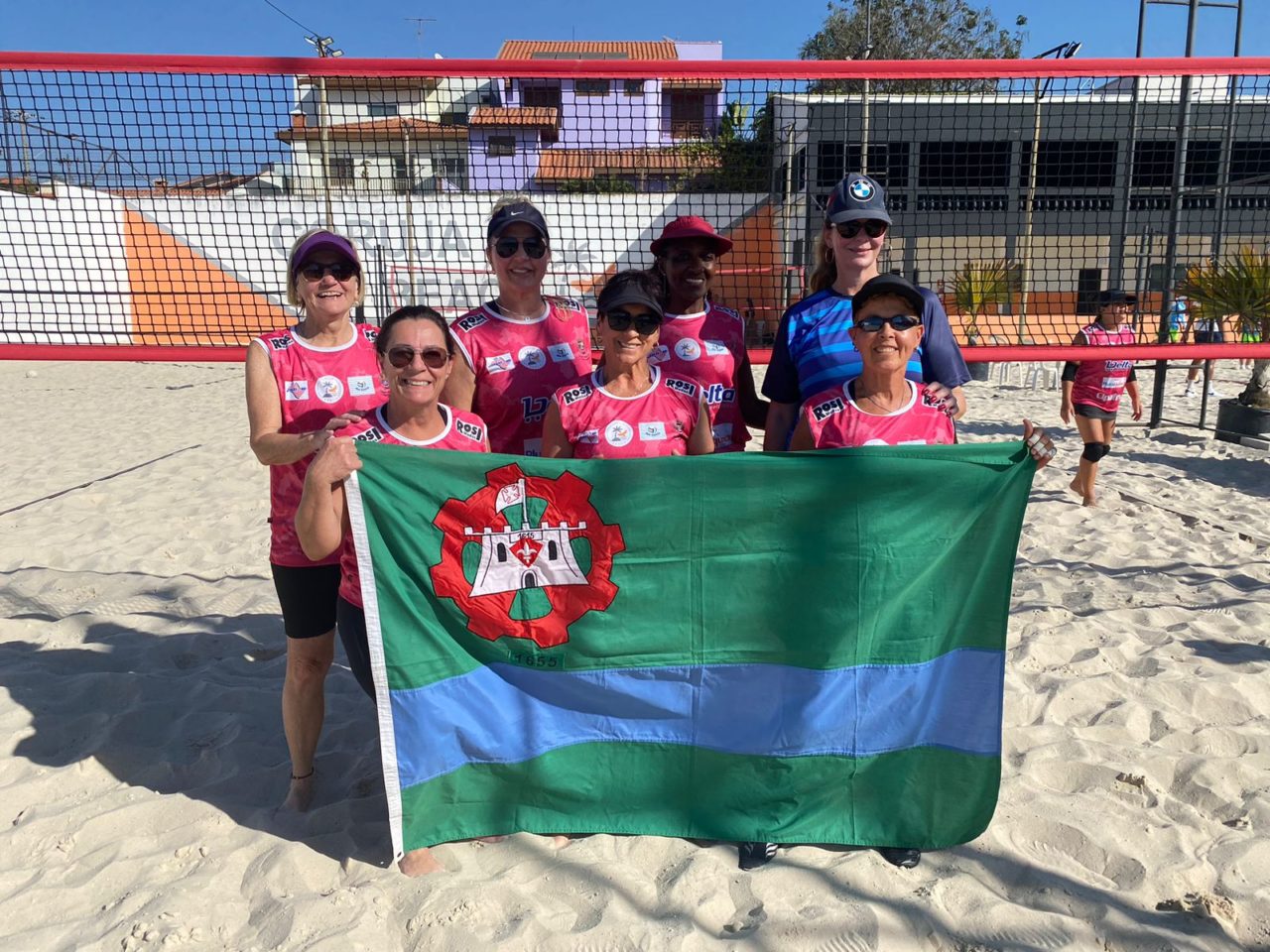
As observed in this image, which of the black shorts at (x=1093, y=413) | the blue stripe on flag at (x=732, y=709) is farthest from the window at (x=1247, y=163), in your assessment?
the blue stripe on flag at (x=732, y=709)

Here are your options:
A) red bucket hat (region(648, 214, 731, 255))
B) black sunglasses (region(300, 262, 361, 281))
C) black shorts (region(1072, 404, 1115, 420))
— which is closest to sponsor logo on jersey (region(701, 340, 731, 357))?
red bucket hat (region(648, 214, 731, 255))

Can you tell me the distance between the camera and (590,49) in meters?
42.9

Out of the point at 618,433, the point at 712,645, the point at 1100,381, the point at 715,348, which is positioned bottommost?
the point at 712,645

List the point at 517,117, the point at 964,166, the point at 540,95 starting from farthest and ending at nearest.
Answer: the point at 517,117
the point at 540,95
the point at 964,166

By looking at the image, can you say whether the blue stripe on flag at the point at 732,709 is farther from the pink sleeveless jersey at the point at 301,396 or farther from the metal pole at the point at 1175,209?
the metal pole at the point at 1175,209

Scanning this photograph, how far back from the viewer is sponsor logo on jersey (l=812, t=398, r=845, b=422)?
2873mm

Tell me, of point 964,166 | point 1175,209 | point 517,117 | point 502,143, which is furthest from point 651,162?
point 1175,209

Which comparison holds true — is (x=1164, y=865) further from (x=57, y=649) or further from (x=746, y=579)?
(x=57, y=649)

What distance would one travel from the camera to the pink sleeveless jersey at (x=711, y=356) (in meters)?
3.46

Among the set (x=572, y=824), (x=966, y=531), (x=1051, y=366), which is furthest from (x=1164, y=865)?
(x=1051, y=366)

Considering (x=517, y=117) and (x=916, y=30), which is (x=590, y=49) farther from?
(x=517, y=117)

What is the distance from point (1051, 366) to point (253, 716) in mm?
16759

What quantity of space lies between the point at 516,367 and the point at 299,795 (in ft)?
5.77

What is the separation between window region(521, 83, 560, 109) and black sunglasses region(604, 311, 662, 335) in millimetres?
2078
